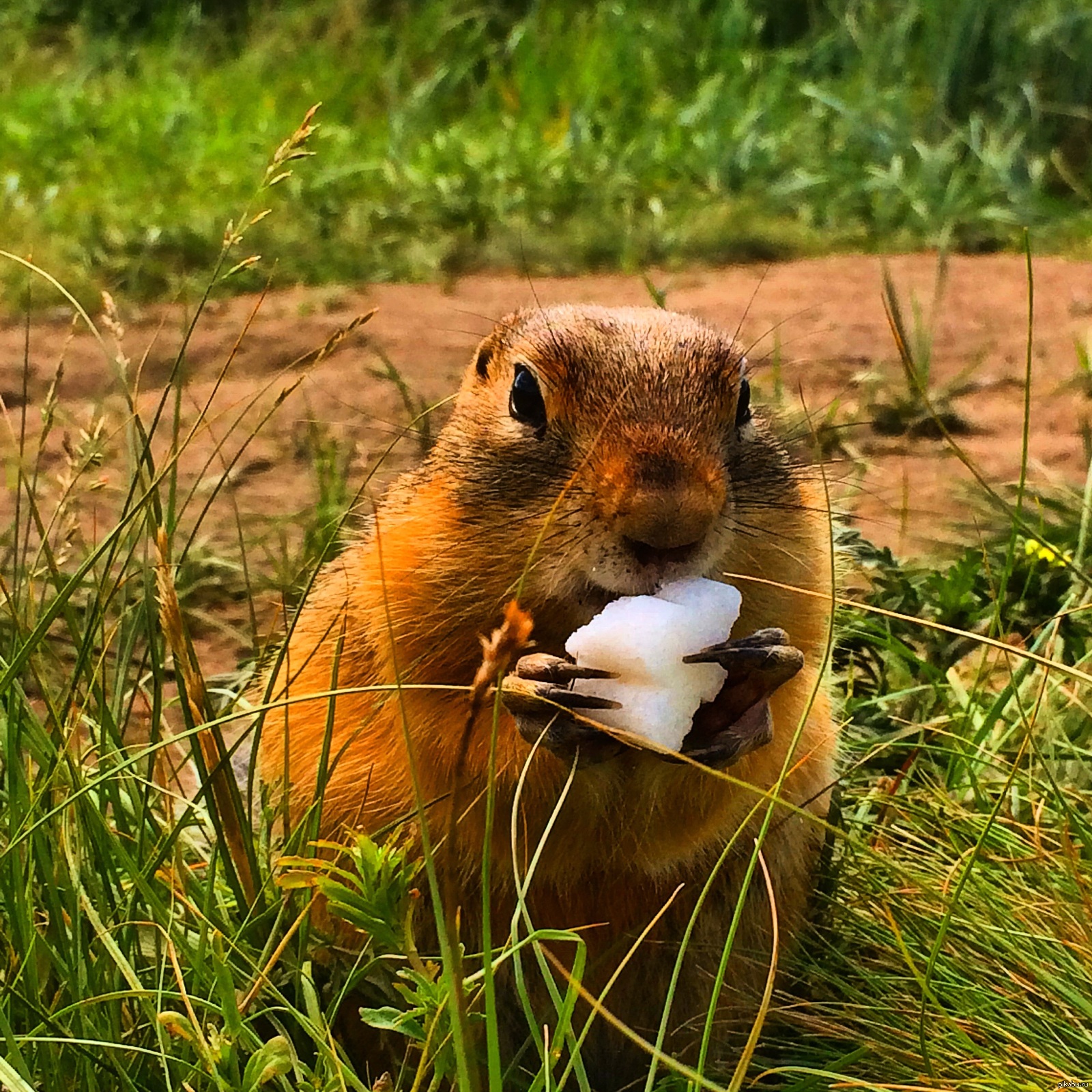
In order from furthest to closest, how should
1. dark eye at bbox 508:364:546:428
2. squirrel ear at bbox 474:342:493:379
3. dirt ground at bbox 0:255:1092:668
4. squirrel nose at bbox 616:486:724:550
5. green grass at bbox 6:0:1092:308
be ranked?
green grass at bbox 6:0:1092:308, dirt ground at bbox 0:255:1092:668, squirrel ear at bbox 474:342:493:379, dark eye at bbox 508:364:546:428, squirrel nose at bbox 616:486:724:550

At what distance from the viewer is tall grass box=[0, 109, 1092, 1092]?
5.79ft

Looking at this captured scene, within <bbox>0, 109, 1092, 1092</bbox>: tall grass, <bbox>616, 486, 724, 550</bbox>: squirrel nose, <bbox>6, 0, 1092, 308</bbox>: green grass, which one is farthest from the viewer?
<bbox>6, 0, 1092, 308</bbox>: green grass

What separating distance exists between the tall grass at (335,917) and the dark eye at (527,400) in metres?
0.32

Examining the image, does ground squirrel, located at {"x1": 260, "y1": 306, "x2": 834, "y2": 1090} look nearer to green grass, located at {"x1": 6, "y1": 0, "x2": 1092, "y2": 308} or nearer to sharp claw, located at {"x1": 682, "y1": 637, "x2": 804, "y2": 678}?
sharp claw, located at {"x1": 682, "y1": 637, "x2": 804, "y2": 678}

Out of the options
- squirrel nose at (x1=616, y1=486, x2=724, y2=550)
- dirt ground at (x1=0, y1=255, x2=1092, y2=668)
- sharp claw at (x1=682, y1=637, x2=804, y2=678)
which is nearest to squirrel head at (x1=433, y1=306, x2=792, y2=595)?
squirrel nose at (x1=616, y1=486, x2=724, y2=550)

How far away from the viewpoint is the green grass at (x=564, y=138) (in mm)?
7262

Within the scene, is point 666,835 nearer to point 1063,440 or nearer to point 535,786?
point 535,786

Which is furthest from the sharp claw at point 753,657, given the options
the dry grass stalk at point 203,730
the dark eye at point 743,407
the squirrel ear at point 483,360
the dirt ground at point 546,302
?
the dirt ground at point 546,302

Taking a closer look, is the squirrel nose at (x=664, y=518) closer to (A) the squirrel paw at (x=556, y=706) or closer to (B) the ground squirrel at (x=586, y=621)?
(B) the ground squirrel at (x=586, y=621)

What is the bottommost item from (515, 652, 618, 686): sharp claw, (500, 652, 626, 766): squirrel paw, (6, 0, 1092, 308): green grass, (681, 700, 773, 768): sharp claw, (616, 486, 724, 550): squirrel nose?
(681, 700, 773, 768): sharp claw

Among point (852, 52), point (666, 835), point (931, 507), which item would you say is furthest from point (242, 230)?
point (852, 52)

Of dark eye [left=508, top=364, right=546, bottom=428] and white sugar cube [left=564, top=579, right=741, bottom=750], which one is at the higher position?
dark eye [left=508, top=364, right=546, bottom=428]

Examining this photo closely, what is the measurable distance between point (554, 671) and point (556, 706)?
0.20 feet

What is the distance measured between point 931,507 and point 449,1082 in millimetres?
2849
